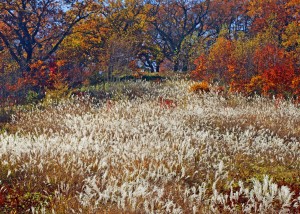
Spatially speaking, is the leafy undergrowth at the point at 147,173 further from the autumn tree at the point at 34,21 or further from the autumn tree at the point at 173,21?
the autumn tree at the point at 173,21

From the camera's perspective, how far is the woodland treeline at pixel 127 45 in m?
17.6

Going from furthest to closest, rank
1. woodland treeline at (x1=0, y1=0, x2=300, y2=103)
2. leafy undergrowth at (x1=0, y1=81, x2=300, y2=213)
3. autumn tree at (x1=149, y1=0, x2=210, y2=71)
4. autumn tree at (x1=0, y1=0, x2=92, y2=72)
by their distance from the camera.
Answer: autumn tree at (x1=149, y1=0, x2=210, y2=71) < autumn tree at (x1=0, y1=0, x2=92, y2=72) < woodland treeline at (x1=0, y1=0, x2=300, y2=103) < leafy undergrowth at (x1=0, y1=81, x2=300, y2=213)

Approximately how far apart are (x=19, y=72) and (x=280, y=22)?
1992 centimetres

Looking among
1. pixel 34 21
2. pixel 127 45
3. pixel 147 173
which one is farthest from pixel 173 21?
pixel 147 173

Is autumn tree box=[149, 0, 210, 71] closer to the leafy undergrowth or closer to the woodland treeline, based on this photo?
the woodland treeline

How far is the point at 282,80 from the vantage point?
15781 millimetres

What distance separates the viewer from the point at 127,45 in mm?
21906

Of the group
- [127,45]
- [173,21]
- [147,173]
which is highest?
[173,21]

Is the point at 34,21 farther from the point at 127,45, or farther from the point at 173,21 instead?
the point at 173,21

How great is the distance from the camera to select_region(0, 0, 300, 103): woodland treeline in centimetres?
1764

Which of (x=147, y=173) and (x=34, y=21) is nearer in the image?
(x=147, y=173)

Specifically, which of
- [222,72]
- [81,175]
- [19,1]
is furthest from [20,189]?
[19,1]

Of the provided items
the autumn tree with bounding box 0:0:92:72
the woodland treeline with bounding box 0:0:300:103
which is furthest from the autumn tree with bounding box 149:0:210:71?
the autumn tree with bounding box 0:0:92:72

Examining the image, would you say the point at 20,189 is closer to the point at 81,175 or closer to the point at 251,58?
the point at 81,175
